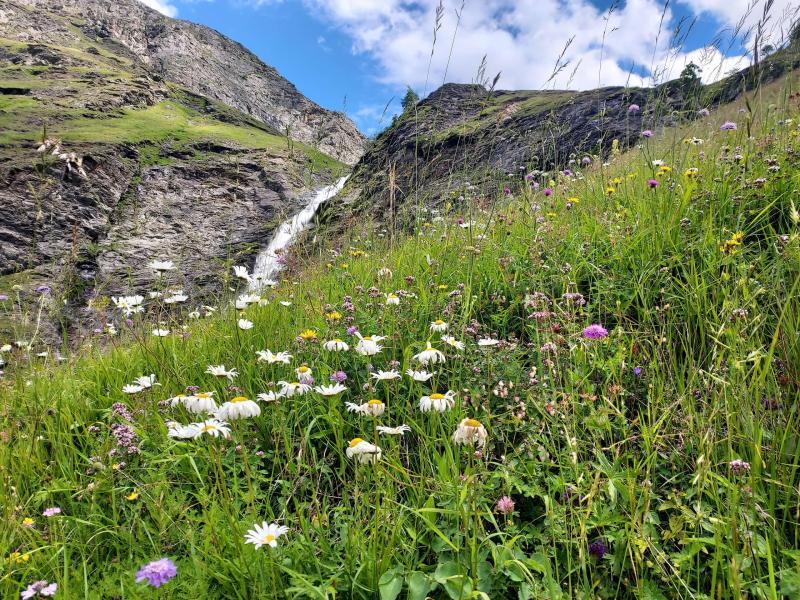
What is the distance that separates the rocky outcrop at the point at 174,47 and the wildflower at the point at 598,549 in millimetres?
70037

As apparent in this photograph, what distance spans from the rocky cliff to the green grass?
0.92 m

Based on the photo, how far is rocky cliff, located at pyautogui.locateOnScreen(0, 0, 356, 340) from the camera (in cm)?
420

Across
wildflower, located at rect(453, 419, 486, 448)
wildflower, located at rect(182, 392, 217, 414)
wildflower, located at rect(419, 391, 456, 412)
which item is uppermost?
wildflower, located at rect(453, 419, 486, 448)

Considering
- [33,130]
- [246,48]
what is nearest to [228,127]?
[33,130]

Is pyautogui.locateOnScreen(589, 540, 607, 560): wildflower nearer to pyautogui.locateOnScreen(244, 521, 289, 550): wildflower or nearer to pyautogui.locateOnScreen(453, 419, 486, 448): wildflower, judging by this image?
pyautogui.locateOnScreen(453, 419, 486, 448): wildflower

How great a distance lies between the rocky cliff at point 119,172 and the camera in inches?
165

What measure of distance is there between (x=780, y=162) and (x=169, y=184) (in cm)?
3558

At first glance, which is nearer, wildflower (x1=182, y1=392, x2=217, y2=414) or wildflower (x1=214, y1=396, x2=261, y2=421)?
wildflower (x1=214, y1=396, x2=261, y2=421)

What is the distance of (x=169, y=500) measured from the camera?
4.67 feet

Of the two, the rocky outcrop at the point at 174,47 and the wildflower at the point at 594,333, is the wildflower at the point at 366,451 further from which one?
the rocky outcrop at the point at 174,47

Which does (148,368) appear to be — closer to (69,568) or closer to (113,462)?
(113,462)

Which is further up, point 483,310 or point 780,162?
point 780,162

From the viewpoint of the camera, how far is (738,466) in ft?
3.36

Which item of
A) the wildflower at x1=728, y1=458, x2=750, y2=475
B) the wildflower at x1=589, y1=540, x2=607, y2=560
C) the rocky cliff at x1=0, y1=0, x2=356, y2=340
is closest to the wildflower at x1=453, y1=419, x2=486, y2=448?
the wildflower at x1=589, y1=540, x2=607, y2=560
